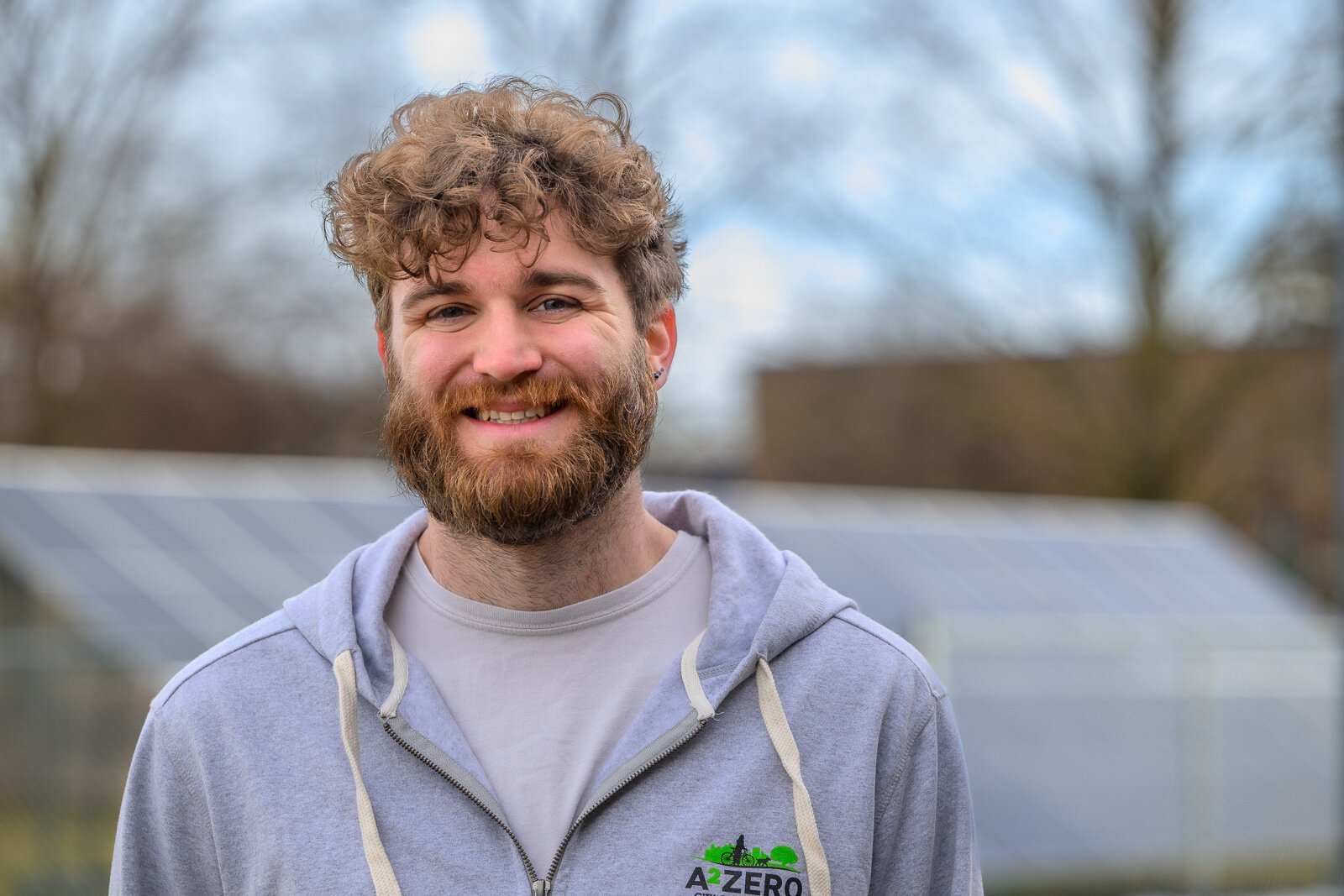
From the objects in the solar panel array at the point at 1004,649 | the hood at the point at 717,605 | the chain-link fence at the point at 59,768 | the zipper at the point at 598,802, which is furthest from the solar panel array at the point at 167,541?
the zipper at the point at 598,802

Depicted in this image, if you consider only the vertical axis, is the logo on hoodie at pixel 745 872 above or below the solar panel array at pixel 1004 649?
above

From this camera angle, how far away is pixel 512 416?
2248mm

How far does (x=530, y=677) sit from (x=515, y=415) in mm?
381

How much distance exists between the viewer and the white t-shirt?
2227 mm

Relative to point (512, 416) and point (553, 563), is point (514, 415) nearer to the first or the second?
point (512, 416)

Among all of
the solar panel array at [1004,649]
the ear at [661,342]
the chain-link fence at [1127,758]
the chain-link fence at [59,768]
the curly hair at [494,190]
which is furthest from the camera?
the solar panel array at [1004,649]

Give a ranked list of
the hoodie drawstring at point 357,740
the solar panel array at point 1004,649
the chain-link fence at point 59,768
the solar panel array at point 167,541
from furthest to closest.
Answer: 1. the solar panel array at point 167,541
2. the solar panel array at point 1004,649
3. the chain-link fence at point 59,768
4. the hoodie drawstring at point 357,740

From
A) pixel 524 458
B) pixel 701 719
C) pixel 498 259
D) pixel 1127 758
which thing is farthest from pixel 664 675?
pixel 1127 758

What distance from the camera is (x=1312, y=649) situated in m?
11.5

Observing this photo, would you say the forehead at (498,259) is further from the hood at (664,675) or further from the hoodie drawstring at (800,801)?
the hoodie drawstring at (800,801)

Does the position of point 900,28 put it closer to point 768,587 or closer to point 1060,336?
point 1060,336

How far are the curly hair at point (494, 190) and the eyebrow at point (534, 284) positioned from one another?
0.02 meters

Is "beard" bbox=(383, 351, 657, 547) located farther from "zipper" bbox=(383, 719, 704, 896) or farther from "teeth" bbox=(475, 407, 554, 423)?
"zipper" bbox=(383, 719, 704, 896)

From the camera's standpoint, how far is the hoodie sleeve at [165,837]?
2.26m
